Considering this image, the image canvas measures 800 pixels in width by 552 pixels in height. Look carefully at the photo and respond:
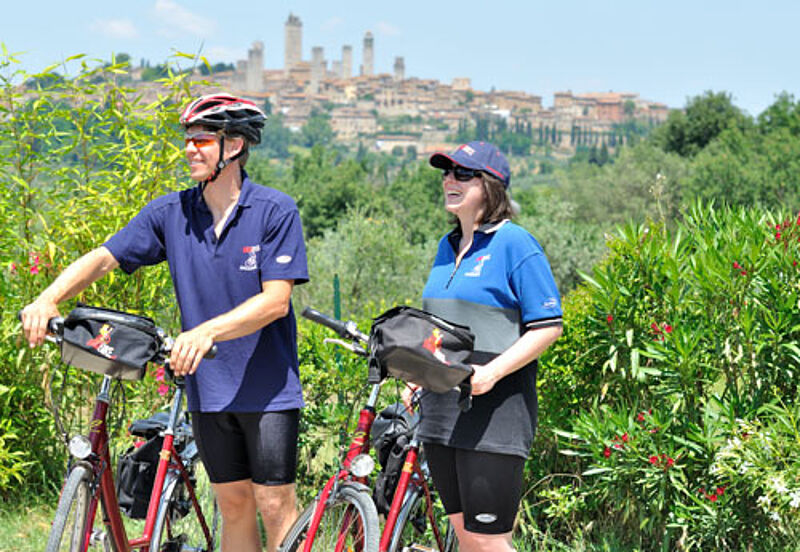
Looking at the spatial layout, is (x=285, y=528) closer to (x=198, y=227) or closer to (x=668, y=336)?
(x=198, y=227)

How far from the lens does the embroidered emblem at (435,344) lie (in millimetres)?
2861

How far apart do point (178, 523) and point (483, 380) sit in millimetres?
1625

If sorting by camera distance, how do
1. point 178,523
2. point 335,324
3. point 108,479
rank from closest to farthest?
point 335,324, point 108,479, point 178,523

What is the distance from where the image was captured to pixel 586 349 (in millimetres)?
5031

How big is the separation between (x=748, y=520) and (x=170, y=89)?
378cm

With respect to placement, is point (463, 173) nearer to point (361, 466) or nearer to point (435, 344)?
point (435, 344)

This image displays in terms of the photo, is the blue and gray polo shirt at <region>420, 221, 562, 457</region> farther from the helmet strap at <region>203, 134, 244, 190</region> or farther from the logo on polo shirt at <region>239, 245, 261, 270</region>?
the helmet strap at <region>203, 134, 244, 190</region>

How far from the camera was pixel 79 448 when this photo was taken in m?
3.18

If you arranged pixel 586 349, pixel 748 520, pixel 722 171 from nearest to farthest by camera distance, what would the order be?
pixel 748 520 < pixel 586 349 < pixel 722 171

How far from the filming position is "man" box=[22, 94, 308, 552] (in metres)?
3.25

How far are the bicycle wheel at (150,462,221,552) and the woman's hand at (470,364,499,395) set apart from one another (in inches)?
53.7

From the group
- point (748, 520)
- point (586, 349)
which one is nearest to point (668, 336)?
point (586, 349)

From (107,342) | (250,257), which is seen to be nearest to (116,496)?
(107,342)

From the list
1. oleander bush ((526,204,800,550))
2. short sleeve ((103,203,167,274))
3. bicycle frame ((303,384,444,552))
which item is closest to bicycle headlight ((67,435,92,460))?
short sleeve ((103,203,167,274))
